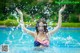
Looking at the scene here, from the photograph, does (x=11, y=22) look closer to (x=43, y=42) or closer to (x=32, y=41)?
(x=32, y=41)

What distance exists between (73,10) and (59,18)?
0.24 meters

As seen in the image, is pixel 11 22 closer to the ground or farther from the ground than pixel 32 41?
farther from the ground

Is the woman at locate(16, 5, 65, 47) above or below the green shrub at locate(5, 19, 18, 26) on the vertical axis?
below

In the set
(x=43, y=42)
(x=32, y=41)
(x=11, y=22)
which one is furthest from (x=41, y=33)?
(x=11, y=22)

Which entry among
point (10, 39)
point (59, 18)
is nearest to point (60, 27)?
point (59, 18)

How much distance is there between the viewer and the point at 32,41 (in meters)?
3.26

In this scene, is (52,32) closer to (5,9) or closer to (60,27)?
(60,27)

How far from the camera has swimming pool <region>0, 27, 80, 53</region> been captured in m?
3.25

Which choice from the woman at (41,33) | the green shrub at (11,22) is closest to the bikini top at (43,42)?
the woman at (41,33)

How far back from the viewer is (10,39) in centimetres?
339

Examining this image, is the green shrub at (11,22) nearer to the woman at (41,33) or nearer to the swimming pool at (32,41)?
the swimming pool at (32,41)

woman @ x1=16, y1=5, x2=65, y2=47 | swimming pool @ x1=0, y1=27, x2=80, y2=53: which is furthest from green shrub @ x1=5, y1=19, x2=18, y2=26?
woman @ x1=16, y1=5, x2=65, y2=47

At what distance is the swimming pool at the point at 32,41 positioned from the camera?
3.25 m

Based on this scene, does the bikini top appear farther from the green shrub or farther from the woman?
the green shrub
